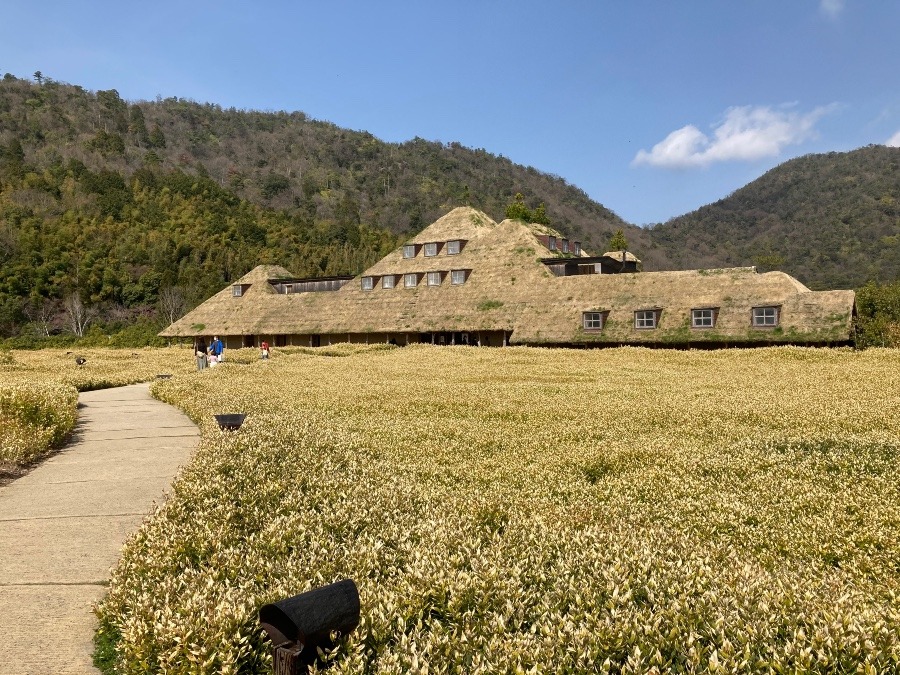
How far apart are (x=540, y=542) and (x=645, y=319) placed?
116ft

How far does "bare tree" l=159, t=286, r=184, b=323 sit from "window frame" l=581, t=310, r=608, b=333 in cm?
6120

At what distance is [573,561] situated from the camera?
16.6 ft

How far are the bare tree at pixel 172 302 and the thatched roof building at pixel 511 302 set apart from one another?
29100mm

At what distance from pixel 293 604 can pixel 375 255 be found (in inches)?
3860

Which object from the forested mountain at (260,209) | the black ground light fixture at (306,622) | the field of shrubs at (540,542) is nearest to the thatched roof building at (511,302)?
the field of shrubs at (540,542)

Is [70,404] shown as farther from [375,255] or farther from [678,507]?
[375,255]

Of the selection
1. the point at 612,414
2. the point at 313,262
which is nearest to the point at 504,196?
the point at 313,262

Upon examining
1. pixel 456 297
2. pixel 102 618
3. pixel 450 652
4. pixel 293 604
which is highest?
pixel 456 297

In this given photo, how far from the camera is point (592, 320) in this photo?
40.2 meters

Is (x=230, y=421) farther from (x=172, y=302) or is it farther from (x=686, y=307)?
(x=172, y=302)

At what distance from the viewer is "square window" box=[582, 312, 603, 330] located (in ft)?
131

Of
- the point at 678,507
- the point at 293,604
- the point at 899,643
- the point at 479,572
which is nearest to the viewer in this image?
the point at 293,604

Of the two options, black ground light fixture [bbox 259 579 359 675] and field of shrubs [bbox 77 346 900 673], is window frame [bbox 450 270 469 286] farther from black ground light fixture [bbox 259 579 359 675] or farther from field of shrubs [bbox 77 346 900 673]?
black ground light fixture [bbox 259 579 359 675]

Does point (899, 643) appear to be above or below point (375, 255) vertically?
below
